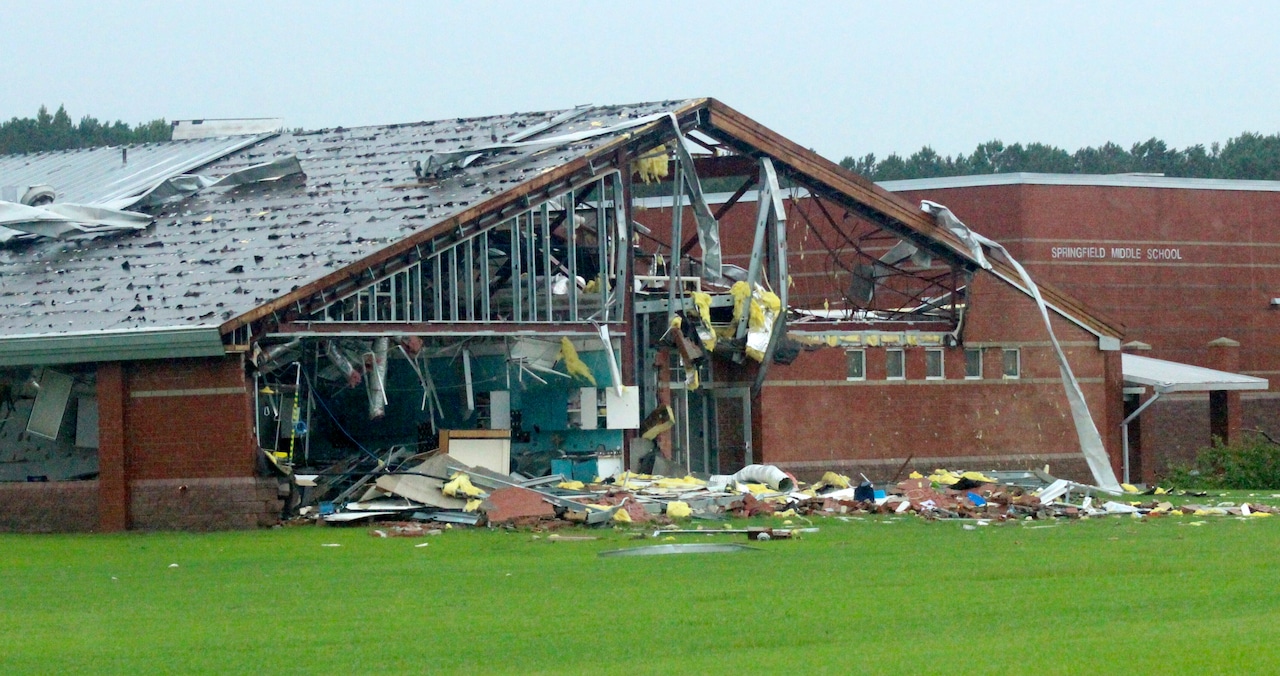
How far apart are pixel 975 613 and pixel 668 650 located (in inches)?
102

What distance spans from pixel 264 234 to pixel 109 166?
9579 mm

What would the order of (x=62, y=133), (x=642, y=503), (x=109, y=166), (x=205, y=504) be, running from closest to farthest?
(x=205, y=504) < (x=642, y=503) < (x=109, y=166) < (x=62, y=133)

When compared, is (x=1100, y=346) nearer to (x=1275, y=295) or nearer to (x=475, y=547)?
(x=475, y=547)

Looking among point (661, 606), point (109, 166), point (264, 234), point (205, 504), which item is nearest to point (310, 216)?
point (264, 234)

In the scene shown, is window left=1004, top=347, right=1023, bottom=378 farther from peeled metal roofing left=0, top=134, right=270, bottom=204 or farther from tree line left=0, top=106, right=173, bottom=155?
Result: tree line left=0, top=106, right=173, bottom=155

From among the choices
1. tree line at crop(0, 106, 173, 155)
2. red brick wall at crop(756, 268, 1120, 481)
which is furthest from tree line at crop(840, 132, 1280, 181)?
red brick wall at crop(756, 268, 1120, 481)

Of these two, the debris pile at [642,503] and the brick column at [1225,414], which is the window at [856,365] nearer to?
the debris pile at [642,503]

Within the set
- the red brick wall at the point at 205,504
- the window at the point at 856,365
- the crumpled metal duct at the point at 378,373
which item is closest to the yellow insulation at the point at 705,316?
the window at the point at 856,365

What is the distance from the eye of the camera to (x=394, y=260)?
24.6m

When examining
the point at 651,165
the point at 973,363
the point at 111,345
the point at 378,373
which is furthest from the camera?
the point at 973,363

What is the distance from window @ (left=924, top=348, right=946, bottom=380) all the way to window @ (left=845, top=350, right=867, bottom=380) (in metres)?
1.50

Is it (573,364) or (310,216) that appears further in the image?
(573,364)

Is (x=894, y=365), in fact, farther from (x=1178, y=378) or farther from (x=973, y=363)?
(x=1178, y=378)

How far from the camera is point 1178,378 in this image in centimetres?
4088
